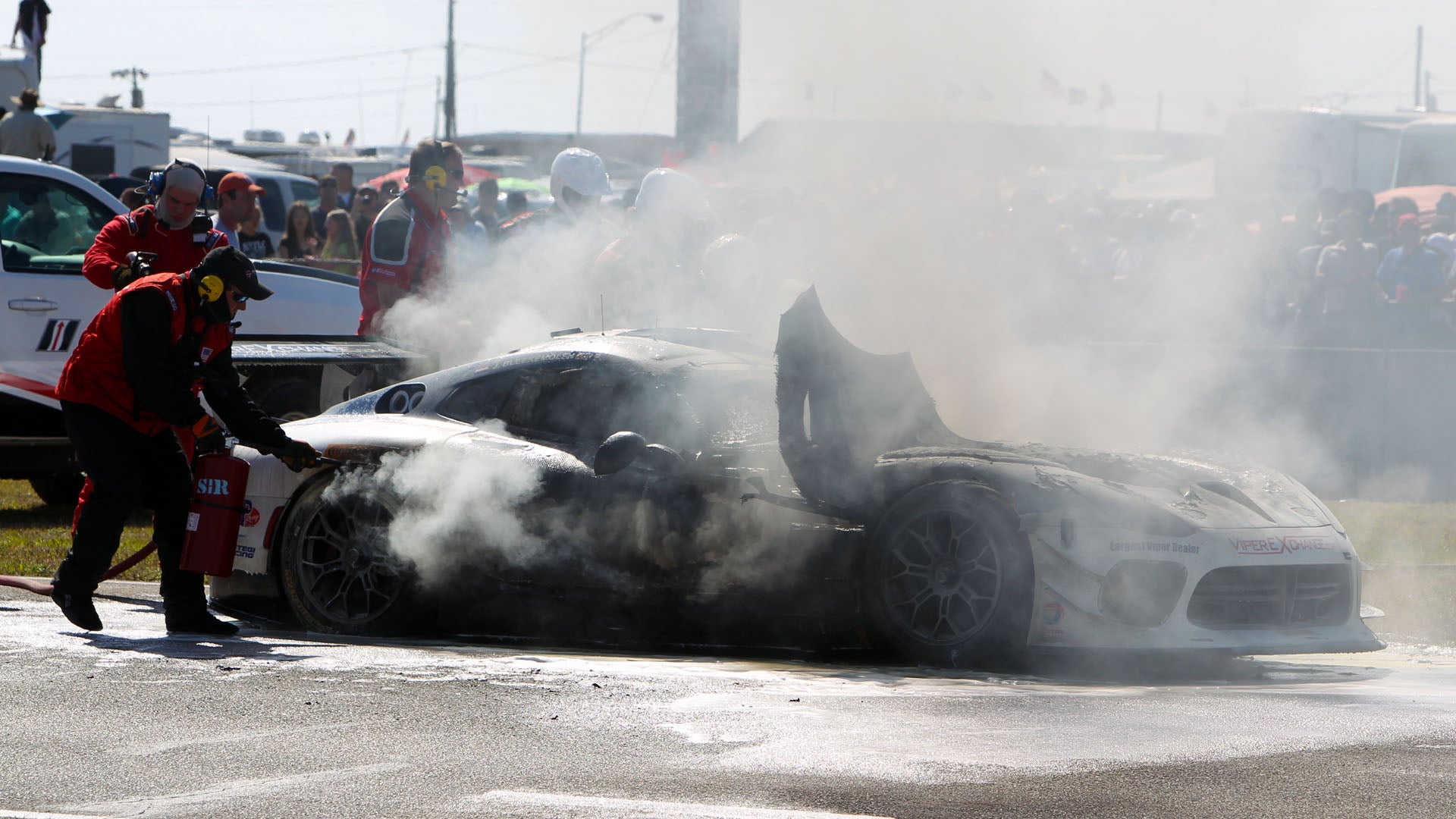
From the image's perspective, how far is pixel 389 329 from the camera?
930cm

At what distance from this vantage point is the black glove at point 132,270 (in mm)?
7059

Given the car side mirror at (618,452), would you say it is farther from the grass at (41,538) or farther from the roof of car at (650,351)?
the grass at (41,538)

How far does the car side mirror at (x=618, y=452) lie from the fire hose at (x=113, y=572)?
1.33 meters

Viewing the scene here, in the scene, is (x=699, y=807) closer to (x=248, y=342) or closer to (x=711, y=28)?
(x=248, y=342)

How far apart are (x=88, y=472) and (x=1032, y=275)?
18.4ft

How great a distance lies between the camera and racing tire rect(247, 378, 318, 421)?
→ 371 inches

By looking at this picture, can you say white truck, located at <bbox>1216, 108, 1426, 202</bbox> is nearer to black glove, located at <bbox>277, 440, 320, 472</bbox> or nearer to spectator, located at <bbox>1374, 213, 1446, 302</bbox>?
spectator, located at <bbox>1374, 213, 1446, 302</bbox>

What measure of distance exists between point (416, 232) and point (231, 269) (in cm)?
275

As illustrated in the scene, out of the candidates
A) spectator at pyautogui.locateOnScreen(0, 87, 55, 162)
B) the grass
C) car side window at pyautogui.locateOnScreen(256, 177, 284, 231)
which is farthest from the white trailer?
the grass

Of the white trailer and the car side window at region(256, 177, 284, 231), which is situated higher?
the white trailer

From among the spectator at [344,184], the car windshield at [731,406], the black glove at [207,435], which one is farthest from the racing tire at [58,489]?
the spectator at [344,184]

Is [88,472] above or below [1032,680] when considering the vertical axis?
above

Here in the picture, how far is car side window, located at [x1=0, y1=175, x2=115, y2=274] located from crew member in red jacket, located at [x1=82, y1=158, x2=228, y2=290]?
7.00 ft

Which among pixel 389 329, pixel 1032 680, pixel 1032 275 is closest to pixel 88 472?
pixel 389 329
